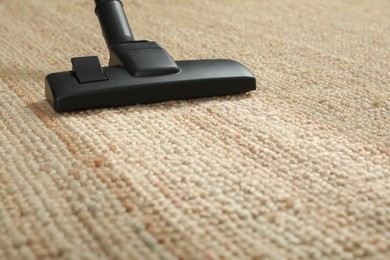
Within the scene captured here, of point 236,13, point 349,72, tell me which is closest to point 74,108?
point 349,72

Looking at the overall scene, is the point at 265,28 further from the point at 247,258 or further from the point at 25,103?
the point at 247,258

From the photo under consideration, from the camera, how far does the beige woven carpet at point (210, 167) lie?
565 mm

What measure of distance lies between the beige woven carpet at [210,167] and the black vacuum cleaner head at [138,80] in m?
0.02

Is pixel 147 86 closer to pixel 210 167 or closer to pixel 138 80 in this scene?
pixel 138 80

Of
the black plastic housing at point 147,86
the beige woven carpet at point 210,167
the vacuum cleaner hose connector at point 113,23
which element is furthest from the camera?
the vacuum cleaner hose connector at point 113,23

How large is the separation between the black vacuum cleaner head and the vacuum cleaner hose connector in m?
0.03

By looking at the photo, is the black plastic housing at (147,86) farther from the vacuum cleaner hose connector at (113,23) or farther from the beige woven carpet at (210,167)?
the vacuum cleaner hose connector at (113,23)

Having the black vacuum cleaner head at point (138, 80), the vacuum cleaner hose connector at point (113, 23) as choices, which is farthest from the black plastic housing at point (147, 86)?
the vacuum cleaner hose connector at point (113, 23)

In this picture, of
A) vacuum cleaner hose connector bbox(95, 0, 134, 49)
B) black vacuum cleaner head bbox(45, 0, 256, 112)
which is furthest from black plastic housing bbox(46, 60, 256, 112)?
vacuum cleaner hose connector bbox(95, 0, 134, 49)

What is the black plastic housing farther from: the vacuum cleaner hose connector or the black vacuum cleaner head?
the vacuum cleaner hose connector

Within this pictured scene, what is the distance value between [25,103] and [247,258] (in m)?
0.50

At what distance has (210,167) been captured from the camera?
0.71m

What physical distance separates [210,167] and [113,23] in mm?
445

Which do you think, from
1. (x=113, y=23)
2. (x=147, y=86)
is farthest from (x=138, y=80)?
(x=113, y=23)
